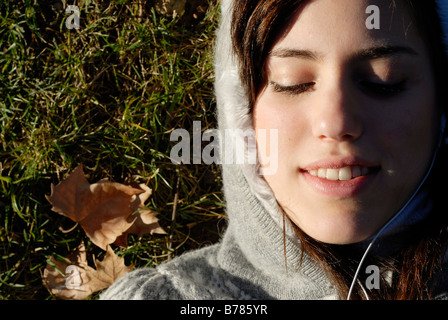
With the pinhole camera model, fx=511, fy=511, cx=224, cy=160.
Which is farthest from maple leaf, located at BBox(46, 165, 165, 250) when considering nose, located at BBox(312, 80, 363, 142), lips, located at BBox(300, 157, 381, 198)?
nose, located at BBox(312, 80, 363, 142)

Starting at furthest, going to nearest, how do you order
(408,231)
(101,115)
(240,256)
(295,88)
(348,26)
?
(101,115)
(240,256)
(408,231)
(295,88)
(348,26)

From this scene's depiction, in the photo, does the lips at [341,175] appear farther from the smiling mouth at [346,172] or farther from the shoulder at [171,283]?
the shoulder at [171,283]

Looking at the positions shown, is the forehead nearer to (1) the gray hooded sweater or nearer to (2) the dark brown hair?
(2) the dark brown hair

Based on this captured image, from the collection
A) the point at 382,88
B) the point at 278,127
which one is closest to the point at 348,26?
the point at 382,88

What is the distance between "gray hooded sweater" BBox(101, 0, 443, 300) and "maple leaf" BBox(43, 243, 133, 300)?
313 mm

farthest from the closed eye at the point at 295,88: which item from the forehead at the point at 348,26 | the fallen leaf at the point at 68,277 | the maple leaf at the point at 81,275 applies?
the fallen leaf at the point at 68,277

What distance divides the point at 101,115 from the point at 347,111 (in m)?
1.50

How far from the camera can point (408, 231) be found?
218 centimetres

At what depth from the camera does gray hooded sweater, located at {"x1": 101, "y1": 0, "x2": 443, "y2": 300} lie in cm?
207

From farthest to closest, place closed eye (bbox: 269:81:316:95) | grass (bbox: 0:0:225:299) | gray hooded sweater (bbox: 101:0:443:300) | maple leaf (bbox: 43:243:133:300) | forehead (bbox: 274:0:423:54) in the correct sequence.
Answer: grass (bbox: 0:0:225:299)
maple leaf (bbox: 43:243:133:300)
gray hooded sweater (bbox: 101:0:443:300)
closed eye (bbox: 269:81:316:95)
forehead (bbox: 274:0:423:54)

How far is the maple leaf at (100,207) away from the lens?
2.60 metres

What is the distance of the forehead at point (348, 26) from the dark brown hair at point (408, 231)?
5 centimetres

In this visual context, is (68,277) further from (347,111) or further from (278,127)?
(347,111)
